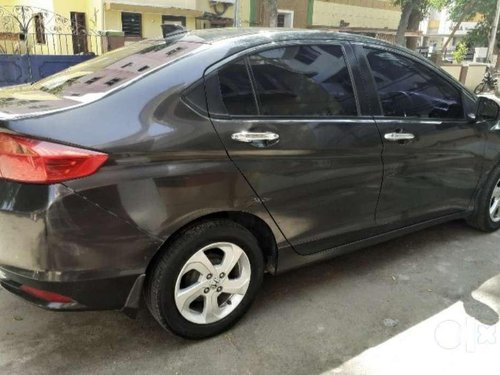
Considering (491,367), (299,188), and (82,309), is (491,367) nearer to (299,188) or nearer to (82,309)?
(299,188)

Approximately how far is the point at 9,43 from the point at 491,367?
1521 cm

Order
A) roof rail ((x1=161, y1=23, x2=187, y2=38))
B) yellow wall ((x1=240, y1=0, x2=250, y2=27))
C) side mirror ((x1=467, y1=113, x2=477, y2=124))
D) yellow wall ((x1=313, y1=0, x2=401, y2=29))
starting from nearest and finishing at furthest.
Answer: roof rail ((x1=161, y1=23, x2=187, y2=38)) → side mirror ((x1=467, y1=113, x2=477, y2=124)) → yellow wall ((x1=240, y1=0, x2=250, y2=27)) → yellow wall ((x1=313, y1=0, x2=401, y2=29))

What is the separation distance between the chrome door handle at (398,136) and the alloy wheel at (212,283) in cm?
125

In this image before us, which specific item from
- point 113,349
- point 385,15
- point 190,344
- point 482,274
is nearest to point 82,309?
point 113,349

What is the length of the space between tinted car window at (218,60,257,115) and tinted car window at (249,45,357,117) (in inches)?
2.4

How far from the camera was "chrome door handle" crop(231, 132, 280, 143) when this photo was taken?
8.23ft

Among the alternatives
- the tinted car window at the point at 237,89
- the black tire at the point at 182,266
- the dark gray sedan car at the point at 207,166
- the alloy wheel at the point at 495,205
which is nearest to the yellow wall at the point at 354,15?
the alloy wheel at the point at 495,205

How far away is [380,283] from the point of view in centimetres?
342

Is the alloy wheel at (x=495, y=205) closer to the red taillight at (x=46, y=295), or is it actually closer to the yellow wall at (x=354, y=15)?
the red taillight at (x=46, y=295)

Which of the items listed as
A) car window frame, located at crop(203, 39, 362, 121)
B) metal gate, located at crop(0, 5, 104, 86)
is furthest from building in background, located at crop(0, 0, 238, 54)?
car window frame, located at crop(203, 39, 362, 121)

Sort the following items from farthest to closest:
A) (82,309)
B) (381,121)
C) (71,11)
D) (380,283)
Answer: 1. (71,11)
2. (380,283)
3. (381,121)
4. (82,309)

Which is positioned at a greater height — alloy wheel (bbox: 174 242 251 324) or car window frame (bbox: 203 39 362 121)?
car window frame (bbox: 203 39 362 121)

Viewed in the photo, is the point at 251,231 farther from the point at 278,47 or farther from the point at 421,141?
the point at 421,141

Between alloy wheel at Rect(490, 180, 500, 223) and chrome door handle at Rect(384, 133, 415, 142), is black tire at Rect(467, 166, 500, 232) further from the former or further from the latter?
chrome door handle at Rect(384, 133, 415, 142)
